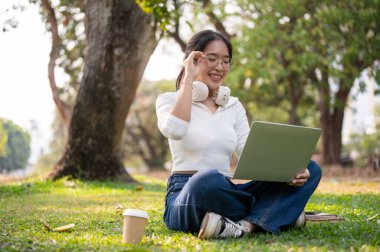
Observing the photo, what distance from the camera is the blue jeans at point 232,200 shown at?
10.1 feet

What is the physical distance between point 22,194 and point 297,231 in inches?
180

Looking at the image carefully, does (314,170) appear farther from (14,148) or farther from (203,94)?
(14,148)

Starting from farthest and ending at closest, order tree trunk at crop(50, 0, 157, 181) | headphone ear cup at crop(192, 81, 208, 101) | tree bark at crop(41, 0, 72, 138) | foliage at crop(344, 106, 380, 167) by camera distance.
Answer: foliage at crop(344, 106, 380, 167) < tree bark at crop(41, 0, 72, 138) < tree trunk at crop(50, 0, 157, 181) < headphone ear cup at crop(192, 81, 208, 101)

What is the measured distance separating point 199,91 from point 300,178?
0.87 metres

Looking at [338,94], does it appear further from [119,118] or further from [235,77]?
[119,118]

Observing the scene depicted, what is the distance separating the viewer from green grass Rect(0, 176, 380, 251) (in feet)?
9.21

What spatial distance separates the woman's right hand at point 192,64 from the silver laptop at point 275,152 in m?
0.66

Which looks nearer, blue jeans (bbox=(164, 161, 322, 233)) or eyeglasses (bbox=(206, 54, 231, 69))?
blue jeans (bbox=(164, 161, 322, 233))

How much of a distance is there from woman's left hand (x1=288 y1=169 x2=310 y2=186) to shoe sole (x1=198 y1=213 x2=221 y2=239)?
21.7 inches

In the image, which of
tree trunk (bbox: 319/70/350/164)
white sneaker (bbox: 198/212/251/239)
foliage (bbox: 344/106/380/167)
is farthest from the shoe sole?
foliage (bbox: 344/106/380/167)

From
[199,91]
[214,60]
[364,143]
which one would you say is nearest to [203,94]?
[199,91]

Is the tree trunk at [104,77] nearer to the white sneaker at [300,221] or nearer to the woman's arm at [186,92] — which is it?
the woman's arm at [186,92]

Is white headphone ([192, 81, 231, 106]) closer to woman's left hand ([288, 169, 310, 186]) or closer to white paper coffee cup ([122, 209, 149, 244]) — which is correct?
woman's left hand ([288, 169, 310, 186])

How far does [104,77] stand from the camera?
8.34 metres
